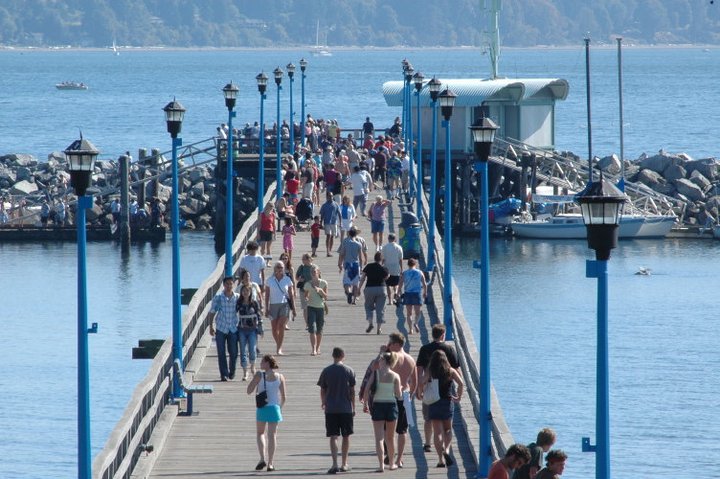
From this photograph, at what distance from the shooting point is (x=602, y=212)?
11.9 meters

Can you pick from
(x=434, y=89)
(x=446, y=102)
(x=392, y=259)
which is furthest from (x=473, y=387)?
(x=434, y=89)

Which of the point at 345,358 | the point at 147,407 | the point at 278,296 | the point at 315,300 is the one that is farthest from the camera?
the point at 345,358

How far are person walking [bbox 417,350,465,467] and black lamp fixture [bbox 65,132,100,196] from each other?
417 centimetres

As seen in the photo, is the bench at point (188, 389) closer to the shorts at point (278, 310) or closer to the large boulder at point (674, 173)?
the shorts at point (278, 310)

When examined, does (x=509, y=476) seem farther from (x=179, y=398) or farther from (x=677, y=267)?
(x=677, y=267)

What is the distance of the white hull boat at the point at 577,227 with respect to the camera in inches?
2420

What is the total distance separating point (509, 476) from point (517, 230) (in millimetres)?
48675

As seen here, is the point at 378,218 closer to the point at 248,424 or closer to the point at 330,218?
the point at 330,218

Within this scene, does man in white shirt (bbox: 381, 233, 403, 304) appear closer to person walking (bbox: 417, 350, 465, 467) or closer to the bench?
the bench

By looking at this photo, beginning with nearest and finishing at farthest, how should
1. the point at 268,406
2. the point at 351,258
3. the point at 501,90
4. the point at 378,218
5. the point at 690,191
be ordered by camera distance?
the point at 268,406 < the point at 351,258 < the point at 378,218 < the point at 501,90 < the point at 690,191

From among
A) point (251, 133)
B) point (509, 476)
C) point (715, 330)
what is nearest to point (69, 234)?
point (251, 133)

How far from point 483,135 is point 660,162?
55.8 meters

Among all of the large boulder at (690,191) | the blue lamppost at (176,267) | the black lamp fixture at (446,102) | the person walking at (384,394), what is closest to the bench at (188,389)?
the blue lamppost at (176,267)

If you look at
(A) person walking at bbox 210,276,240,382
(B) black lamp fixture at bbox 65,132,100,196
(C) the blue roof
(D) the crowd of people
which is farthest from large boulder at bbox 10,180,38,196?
→ (B) black lamp fixture at bbox 65,132,100,196
